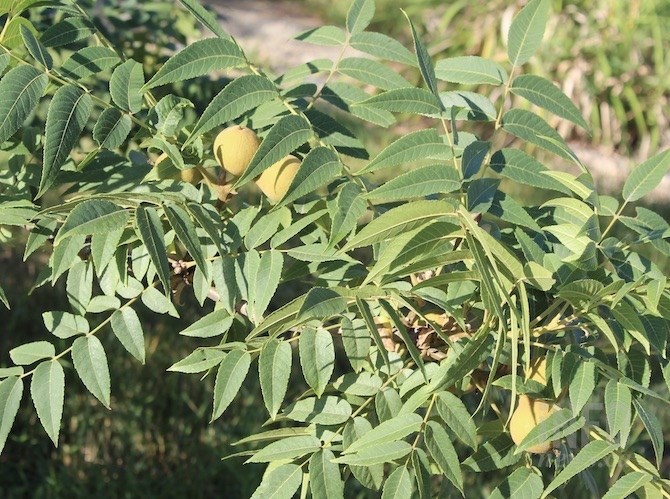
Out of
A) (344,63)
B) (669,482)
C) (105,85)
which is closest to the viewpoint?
(669,482)

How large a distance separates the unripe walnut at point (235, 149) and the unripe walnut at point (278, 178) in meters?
0.03

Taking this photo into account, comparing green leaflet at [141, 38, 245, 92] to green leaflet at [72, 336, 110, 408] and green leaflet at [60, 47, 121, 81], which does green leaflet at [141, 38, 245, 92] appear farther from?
green leaflet at [72, 336, 110, 408]

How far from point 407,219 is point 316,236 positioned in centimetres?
23

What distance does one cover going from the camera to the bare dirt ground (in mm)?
5539

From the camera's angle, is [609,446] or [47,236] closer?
[609,446]

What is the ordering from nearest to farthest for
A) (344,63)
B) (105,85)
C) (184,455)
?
1. (344,63)
2. (105,85)
3. (184,455)

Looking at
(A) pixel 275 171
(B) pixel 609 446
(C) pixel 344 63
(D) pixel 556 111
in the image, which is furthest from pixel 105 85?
(B) pixel 609 446

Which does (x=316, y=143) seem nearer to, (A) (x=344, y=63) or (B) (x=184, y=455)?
(A) (x=344, y=63)

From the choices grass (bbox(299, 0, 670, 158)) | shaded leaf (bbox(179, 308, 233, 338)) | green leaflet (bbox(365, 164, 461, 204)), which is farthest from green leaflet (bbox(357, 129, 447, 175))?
grass (bbox(299, 0, 670, 158))

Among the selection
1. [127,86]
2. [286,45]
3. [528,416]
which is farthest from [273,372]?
[286,45]

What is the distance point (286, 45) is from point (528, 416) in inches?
261

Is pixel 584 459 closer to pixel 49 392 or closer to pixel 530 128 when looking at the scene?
pixel 530 128

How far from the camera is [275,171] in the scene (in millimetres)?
1095

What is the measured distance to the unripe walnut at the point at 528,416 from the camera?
39.4 inches
